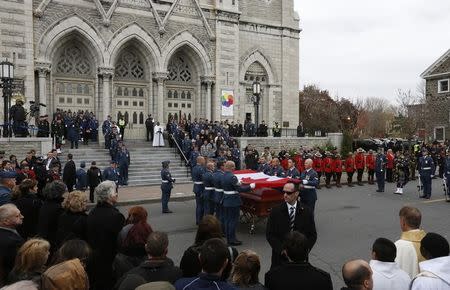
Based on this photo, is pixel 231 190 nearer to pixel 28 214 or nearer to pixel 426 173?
pixel 28 214

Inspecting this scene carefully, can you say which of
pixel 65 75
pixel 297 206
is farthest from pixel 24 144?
pixel 297 206

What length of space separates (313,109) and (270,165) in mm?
46136

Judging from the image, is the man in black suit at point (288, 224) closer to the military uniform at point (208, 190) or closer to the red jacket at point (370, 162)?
the military uniform at point (208, 190)

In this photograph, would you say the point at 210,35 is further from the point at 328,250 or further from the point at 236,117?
the point at 328,250

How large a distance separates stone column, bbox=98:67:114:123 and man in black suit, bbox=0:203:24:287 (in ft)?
68.1

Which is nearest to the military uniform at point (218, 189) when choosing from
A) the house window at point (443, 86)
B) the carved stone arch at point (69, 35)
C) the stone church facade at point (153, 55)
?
the stone church facade at point (153, 55)

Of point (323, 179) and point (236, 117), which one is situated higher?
point (236, 117)

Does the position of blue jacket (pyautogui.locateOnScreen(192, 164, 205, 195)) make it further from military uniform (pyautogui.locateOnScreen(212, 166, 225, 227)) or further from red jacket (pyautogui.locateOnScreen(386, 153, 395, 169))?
red jacket (pyautogui.locateOnScreen(386, 153, 395, 169))

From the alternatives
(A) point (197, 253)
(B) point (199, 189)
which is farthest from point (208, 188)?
(A) point (197, 253)

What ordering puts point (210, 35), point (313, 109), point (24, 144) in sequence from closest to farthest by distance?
1. point (24, 144)
2. point (210, 35)
3. point (313, 109)

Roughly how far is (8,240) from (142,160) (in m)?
17.6

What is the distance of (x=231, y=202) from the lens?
10.0 m

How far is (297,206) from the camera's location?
6156 mm

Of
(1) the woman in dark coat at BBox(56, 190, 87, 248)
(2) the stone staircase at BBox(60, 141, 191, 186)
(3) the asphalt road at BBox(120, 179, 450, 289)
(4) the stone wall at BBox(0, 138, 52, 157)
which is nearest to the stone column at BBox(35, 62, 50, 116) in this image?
(2) the stone staircase at BBox(60, 141, 191, 186)
